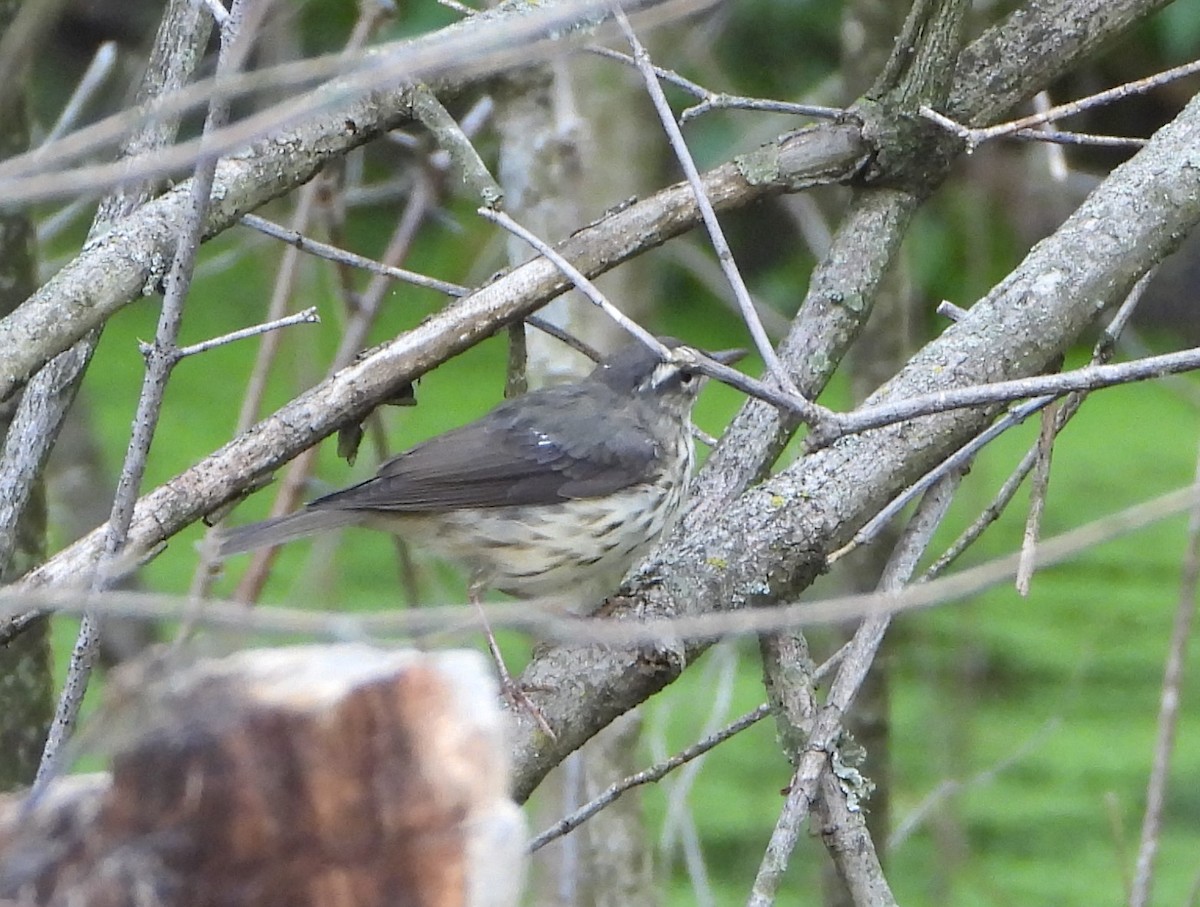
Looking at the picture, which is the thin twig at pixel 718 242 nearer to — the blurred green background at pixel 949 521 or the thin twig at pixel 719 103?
the thin twig at pixel 719 103

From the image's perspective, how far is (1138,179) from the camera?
2.51 metres

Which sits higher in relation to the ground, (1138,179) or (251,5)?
(1138,179)

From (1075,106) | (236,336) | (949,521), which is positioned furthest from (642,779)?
(949,521)

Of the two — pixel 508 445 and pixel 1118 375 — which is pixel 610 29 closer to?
pixel 508 445

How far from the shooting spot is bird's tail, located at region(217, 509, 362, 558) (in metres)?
3.04

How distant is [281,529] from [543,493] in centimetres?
57

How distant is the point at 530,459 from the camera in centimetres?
344

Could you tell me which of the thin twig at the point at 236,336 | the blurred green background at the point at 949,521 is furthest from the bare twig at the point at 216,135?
the blurred green background at the point at 949,521

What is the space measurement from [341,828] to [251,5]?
0.89m

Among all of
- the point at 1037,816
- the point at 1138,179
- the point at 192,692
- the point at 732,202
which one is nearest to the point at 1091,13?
the point at 1138,179

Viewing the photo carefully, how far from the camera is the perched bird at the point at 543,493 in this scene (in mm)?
3359

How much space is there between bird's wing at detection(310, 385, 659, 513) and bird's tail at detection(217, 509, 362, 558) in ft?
0.27

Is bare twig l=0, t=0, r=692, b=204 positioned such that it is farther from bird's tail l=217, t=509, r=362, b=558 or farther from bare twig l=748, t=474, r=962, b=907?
bird's tail l=217, t=509, r=362, b=558

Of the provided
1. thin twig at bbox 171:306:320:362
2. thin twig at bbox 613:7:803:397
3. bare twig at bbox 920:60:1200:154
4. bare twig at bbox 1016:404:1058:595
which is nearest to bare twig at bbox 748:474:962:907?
bare twig at bbox 1016:404:1058:595
